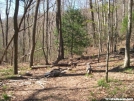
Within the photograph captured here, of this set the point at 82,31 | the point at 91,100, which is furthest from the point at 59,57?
the point at 91,100

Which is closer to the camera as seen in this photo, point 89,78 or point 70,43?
point 89,78

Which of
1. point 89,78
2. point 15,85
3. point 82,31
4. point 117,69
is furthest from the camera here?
point 82,31

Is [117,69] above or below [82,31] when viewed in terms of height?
below

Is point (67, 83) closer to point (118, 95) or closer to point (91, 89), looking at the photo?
point (91, 89)

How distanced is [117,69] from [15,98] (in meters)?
5.96

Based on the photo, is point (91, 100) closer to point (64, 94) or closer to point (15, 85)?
point (64, 94)

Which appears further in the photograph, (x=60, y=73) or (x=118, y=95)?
(x=60, y=73)

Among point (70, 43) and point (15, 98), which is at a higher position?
point (70, 43)

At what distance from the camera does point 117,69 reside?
1220cm

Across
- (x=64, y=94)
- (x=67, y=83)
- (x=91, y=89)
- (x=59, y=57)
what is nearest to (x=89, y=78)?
(x=67, y=83)

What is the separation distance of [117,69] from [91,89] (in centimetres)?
376

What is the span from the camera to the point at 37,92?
29.0 feet

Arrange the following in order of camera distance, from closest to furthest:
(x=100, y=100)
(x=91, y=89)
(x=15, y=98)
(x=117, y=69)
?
(x=100, y=100)
(x=15, y=98)
(x=91, y=89)
(x=117, y=69)

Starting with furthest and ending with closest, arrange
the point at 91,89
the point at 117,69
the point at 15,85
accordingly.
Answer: the point at 117,69
the point at 15,85
the point at 91,89
